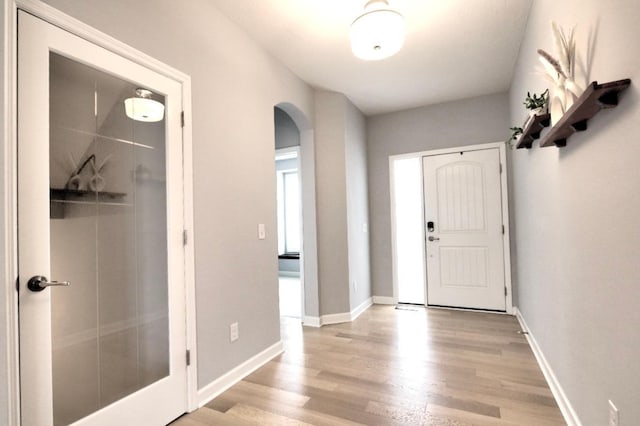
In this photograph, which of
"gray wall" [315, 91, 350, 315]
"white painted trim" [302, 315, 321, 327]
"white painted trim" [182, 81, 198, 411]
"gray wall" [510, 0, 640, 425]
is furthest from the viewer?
"gray wall" [315, 91, 350, 315]

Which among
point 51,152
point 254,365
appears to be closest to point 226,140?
point 51,152

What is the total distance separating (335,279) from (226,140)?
6.90ft

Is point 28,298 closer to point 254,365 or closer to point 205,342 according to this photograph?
point 205,342

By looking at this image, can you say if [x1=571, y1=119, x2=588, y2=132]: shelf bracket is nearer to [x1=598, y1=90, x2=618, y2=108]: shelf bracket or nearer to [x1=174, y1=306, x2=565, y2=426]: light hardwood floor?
[x1=598, y1=90, x2=618, y2=108]: shelf bracket

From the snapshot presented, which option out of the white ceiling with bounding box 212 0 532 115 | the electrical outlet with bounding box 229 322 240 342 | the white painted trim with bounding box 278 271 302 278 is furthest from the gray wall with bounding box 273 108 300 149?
the white painted trim with bounding box 278 271 302 278

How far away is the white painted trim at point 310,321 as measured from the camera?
12.0ft

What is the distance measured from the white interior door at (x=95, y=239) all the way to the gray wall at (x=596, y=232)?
2.13 m

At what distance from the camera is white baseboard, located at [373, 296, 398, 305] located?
4.50 metres

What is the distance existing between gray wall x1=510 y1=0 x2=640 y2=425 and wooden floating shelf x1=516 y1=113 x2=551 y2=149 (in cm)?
14

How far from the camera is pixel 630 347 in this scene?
1107 millimetres

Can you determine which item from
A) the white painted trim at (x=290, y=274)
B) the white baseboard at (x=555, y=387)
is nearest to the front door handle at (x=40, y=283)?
the white baseboard at (x=555, y=387)

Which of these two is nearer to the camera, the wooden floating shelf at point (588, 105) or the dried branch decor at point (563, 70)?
the wooden floating shelf at point (588, 105)

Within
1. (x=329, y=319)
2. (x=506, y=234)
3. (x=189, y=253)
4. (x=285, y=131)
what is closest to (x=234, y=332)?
(x=189, y=253)

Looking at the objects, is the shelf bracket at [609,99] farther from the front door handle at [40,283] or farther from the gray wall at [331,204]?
the gray wall at [331,204]
